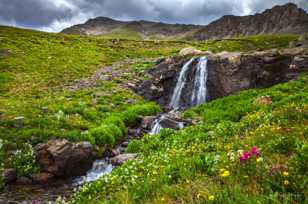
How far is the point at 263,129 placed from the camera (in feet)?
31.8

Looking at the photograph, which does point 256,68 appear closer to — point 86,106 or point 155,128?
point 155,128

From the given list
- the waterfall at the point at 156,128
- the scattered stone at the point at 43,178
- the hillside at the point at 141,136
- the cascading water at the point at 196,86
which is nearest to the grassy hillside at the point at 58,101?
the hillside at the point at 141,136

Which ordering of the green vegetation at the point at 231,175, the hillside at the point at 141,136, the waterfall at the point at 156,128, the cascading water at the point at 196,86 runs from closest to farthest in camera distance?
the green vegetation at the point at 231,175 < the hillside at the point at 141,136 < the waterfall at the point at 156,128 < the cascading water at the point at 196,86

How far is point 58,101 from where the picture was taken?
23266 millimetres

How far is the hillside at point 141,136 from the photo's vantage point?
223 inches

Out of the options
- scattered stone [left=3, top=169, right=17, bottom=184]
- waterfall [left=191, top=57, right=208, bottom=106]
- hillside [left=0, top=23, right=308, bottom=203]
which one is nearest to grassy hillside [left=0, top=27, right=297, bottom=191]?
hillside [left=0, top=23, right=308, bottom=203]

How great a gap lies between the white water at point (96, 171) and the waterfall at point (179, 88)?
542 inches

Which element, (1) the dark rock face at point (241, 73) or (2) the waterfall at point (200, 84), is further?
(2) the waterfall at point (200, 84)

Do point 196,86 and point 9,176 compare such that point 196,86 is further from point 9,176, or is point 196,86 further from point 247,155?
point 247,155

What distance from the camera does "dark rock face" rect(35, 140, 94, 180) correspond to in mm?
14133

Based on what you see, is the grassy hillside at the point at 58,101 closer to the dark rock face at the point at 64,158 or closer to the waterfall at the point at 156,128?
the dark rock face at the point at 64,158

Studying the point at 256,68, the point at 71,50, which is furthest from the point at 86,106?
the point at 71,50

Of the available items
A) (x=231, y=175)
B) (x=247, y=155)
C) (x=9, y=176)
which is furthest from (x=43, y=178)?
(x=247, y=155)

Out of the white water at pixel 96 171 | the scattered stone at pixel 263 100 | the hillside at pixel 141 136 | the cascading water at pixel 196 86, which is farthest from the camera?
the cascading water at pixel 196 86
